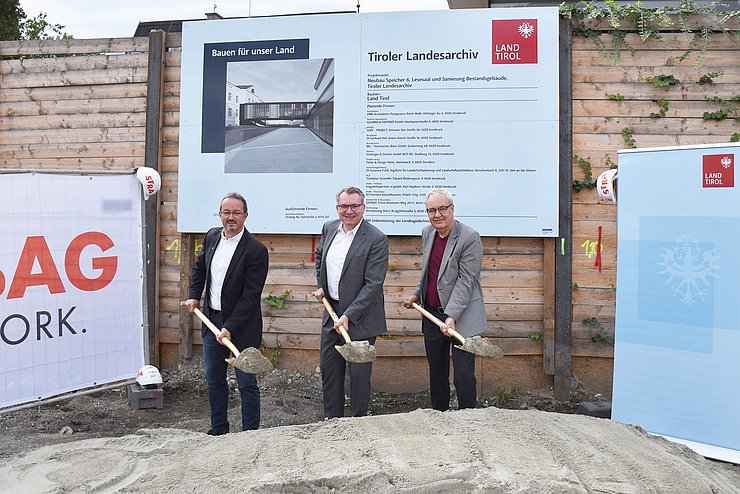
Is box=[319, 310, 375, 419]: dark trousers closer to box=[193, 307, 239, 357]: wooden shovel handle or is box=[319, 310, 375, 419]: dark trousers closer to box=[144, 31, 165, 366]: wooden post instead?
box=[193, 307, 239, 357]: wooden shovel handle

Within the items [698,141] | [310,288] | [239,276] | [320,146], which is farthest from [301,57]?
[698,141]

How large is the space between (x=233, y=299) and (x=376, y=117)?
235 cm

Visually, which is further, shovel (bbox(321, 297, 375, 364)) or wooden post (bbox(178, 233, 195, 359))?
wooden post (bbox(178, 233, 195, 359))

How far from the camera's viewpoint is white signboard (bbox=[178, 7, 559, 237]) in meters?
5.97

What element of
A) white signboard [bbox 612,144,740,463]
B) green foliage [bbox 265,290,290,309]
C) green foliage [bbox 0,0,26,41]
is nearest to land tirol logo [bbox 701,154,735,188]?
white signboard [bbox 612,144,740,463]

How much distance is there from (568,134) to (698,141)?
1125mm

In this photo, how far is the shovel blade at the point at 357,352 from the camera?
4461 mm

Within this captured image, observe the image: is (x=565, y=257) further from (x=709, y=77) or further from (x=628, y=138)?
(x=709, y=77)

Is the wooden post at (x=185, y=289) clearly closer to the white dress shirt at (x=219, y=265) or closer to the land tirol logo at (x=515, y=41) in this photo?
the white dress shirt at (x=219, y=265)

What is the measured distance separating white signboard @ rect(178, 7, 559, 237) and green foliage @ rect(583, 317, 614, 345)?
0.86 meters

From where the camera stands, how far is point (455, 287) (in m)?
4.70

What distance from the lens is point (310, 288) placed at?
20.9ft

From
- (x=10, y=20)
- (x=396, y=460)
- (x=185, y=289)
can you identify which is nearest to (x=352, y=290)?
(x=396, y=460)

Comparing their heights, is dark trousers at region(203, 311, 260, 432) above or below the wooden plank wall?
below
